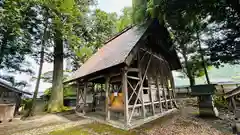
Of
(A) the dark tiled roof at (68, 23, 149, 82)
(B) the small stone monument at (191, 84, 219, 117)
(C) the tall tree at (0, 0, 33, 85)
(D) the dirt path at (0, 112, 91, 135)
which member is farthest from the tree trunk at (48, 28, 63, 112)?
(B) the small stone monument at (191, 84, 219, 117)

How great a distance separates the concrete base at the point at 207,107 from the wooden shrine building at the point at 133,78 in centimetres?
193

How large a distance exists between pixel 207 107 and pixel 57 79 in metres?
10.5

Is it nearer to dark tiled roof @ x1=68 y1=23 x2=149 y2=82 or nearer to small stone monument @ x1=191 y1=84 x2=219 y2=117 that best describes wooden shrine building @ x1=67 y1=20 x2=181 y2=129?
dark tiled roof @ x1=68 y1=23 x2=149 y2=82

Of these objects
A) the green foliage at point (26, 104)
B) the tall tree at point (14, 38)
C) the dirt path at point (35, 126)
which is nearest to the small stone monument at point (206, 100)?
the dirt path at point (35, 126)

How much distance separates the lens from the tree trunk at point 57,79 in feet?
31.8

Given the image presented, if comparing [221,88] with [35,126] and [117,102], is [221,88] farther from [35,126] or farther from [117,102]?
[35,126]

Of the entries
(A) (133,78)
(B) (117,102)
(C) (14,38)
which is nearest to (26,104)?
(C) (14,38)

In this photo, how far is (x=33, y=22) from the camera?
9477mm

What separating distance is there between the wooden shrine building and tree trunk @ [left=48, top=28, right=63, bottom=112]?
2265 millimetres

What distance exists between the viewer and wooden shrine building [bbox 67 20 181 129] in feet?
17.5

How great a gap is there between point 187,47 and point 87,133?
1244 cm

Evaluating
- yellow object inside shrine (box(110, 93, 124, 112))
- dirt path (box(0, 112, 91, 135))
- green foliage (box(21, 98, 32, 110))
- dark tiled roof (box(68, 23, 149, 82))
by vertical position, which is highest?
dark tiled roof (box(68, 23, 149, 82))

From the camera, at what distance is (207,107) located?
6320 millimetres

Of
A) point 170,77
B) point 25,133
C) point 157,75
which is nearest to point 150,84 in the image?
point 157,75
